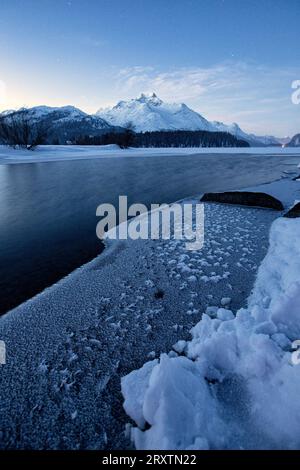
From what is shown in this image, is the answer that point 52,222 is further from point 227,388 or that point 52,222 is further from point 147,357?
point 227,388

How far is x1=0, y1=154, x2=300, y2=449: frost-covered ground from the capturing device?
2308 millimetres

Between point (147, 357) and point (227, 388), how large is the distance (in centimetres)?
97

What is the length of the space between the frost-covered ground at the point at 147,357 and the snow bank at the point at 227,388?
0.03 ft

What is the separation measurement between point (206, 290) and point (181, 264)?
105 centimetres

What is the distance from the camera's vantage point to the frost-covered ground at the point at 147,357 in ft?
7.57

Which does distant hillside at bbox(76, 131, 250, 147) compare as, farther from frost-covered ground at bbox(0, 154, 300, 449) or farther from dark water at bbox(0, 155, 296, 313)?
frost-covered ground at bbox(0, 154, 300, 449)

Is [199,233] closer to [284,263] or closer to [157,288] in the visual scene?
[284,263]

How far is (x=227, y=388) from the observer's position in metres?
2.61

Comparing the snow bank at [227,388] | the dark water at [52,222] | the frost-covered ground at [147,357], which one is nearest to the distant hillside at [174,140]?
the dark water at [52,222]

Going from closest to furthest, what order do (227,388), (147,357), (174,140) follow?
(227,388) < (147,357) < (174,140)

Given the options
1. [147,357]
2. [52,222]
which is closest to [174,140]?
[52,222]

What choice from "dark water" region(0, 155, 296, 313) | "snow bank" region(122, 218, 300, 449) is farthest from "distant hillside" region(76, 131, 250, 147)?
"snow bank" region(122, 218, 300, 449)

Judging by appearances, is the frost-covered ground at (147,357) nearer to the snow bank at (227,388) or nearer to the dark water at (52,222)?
the snow bank at (227,388)

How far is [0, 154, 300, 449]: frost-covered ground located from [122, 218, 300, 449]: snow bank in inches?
0.4
